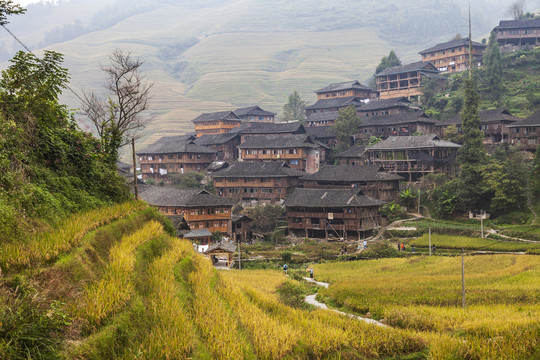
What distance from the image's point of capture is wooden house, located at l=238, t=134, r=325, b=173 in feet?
217

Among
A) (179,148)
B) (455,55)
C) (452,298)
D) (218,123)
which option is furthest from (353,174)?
(455,55)

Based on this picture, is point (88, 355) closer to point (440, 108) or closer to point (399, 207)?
point (399, 207)

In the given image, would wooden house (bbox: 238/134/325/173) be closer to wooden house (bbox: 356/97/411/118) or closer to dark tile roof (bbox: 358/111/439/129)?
dark tile roof (bbox: 358/111/439/129)

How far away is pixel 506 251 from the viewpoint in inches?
1535

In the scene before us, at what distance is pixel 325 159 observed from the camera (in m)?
70.9

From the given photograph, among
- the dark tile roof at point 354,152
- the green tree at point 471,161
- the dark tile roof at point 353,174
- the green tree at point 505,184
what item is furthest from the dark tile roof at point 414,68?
the green tree at point 505,184

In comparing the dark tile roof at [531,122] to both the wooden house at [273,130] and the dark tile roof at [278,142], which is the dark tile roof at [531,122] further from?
the wooden house at [273,130]

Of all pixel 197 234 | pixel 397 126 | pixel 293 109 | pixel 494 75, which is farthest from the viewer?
pixel 293 109

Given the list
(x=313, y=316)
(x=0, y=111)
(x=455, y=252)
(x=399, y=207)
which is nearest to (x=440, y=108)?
(x=399, y=207)

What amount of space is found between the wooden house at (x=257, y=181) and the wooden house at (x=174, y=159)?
1058 cm

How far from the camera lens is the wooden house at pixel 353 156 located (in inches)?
2566

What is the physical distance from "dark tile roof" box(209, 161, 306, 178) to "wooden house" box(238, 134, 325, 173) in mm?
3208

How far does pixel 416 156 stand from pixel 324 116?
85.4 ft

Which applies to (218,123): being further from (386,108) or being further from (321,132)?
(386,108)
